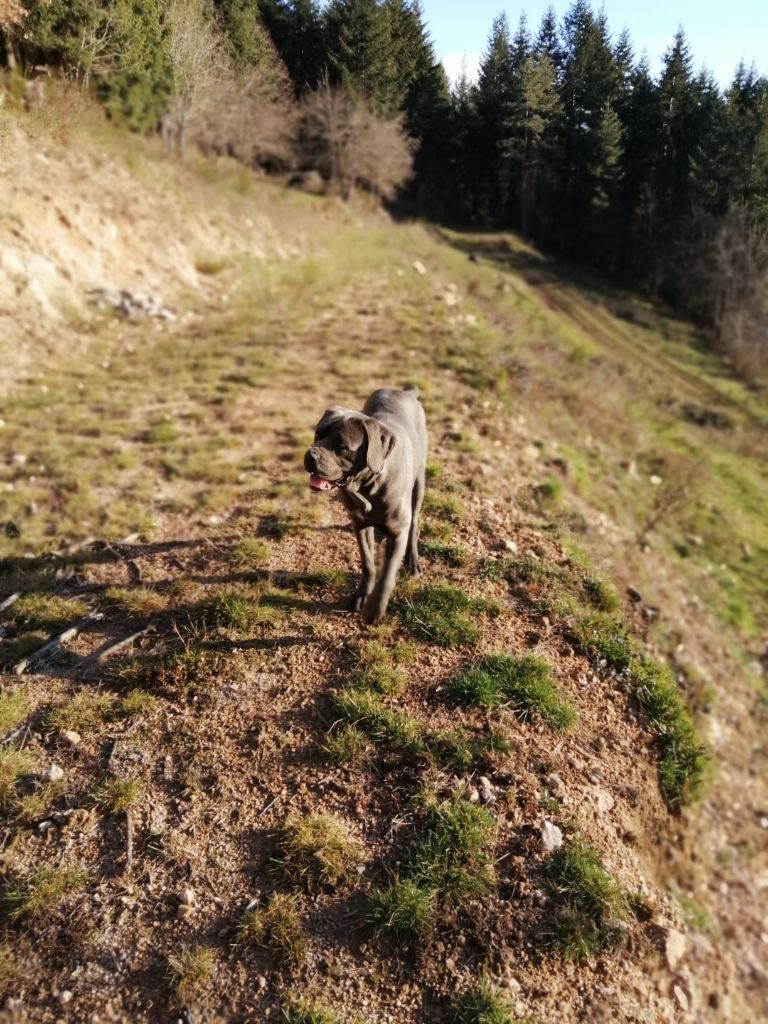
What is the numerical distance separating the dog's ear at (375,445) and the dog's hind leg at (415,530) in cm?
147

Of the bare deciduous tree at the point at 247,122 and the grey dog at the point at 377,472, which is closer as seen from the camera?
the grey dog at the point at 377,472

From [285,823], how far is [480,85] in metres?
8.78

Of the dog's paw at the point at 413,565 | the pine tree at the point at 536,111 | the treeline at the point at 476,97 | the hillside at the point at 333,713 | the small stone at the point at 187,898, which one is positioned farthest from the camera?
the treeline at the point at 476,97

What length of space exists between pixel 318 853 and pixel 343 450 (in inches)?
112

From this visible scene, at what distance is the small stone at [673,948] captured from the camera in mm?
4258

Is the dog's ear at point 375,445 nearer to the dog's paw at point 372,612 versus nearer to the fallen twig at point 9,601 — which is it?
the dog's paw at point 372,612

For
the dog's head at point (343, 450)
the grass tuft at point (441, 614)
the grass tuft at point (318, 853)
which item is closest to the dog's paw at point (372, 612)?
the grass tuft at point (441, 614)

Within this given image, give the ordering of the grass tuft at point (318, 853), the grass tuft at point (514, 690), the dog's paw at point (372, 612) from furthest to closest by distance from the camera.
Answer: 1. the dog's paw at point (372, 612)
2. the grass tuft at point (514, 690)
3. the grass tuft at point (318, 853)

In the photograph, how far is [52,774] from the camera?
15.1 ft

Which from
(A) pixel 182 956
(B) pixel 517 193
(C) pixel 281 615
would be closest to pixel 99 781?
(A) pixel 182 956

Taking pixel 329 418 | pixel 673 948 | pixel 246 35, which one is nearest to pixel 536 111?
pixel 246 35

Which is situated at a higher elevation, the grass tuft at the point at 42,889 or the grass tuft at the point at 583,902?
the grass tuft at the point at 583,902

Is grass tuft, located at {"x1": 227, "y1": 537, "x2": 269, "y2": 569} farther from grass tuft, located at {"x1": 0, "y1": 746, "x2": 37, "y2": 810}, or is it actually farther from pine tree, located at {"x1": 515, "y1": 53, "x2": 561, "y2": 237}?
pine tree, located at {"x1": 515, "y1": 53, "x2": 561, "y2": 237}

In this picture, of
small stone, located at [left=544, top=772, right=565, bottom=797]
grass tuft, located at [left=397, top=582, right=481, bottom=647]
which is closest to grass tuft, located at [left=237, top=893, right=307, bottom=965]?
small stone, located at [left=544, top=772, right=565, bottom=797]
